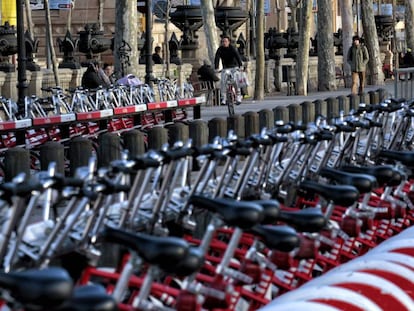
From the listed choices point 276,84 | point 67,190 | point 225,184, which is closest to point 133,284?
point 67,190

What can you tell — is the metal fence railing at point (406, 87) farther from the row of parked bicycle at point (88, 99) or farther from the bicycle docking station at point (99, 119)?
the row of parked bicycle at point (88, 99)

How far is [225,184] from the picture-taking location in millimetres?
8594

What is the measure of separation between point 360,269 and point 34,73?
2836cm

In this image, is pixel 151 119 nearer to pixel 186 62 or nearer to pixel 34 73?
pixel 34 73

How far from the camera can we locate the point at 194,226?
812cm

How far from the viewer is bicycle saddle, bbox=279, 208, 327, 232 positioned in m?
6.76

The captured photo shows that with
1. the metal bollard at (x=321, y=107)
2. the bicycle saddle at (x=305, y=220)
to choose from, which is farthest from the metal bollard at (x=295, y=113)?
the bicycle saddle at (x=305, y=220)

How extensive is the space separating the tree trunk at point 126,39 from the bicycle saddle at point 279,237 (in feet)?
99.9

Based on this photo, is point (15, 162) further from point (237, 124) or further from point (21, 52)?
point (21, 52)

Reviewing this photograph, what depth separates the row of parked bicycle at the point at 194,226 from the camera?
534cm

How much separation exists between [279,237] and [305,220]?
49 centimetres

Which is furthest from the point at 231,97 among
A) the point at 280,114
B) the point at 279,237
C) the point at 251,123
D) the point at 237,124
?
the point at 279,237

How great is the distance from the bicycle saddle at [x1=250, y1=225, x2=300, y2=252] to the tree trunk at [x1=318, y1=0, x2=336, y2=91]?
44.5 metres

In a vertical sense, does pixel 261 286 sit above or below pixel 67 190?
below
